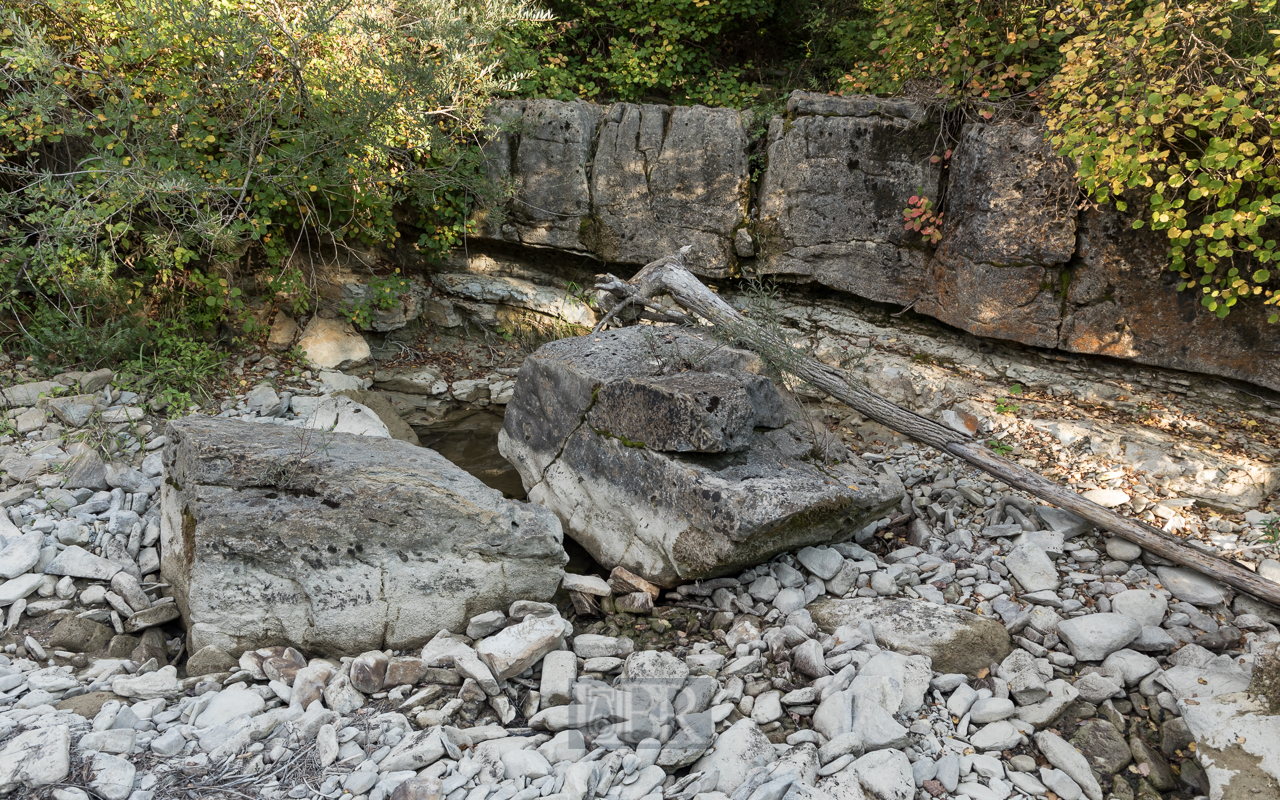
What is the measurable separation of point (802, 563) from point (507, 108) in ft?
16.5

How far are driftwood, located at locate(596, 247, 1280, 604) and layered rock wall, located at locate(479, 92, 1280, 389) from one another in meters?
0.99

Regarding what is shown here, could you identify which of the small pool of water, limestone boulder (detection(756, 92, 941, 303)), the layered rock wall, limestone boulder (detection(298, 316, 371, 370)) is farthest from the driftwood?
limestone boulder (detection(298, 316, 371, 370))

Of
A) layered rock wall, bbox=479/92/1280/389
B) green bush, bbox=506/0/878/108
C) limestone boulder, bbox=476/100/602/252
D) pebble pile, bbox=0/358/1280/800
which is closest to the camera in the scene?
pebble pile, bbox=0/358/1280/800

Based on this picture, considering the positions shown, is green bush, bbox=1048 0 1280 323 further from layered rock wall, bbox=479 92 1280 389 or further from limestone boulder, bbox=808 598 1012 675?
limestone boulder, bbox=808 598 1012 675

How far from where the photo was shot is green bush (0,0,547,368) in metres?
4.73

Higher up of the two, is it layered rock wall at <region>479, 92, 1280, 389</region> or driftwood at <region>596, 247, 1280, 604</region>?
layered rock wall at <region>479, 92, 1280, 389</region>

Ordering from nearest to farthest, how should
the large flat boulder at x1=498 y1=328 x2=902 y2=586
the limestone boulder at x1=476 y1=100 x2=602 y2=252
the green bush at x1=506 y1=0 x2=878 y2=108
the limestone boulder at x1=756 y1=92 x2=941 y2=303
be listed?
the large flat boulder at x1=498 y1=328 x2=902 y2=586
the limestone boulder at x1=756 y1=92 x2=941 y2=303
the limestone boulder at x1=476 y1=100 x2=602 y2=252
the green bush at x1=506 y1=0 x2=878 y2=108

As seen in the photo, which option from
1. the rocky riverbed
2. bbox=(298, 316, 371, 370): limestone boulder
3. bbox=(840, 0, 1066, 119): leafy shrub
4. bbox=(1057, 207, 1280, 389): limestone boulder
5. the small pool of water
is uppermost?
bbox=(840, 0, 1066, 119): leafy shrub

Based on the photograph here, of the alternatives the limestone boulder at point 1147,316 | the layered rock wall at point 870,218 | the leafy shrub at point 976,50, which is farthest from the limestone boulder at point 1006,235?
the leafy shrub at point 976,50

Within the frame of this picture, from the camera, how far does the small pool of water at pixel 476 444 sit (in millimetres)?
5496

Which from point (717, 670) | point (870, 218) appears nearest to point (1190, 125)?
point (870, 218)

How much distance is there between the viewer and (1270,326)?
4.67 metres

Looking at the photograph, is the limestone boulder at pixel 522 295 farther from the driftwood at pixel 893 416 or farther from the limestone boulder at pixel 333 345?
the limestone boulder at pixel 333 345

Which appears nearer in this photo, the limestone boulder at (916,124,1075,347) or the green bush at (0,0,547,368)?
the green bush at (0,0,547,368)
